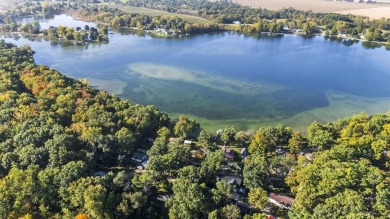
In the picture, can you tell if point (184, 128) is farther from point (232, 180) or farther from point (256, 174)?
point (256, 174)

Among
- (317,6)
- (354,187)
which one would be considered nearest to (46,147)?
(354,187)

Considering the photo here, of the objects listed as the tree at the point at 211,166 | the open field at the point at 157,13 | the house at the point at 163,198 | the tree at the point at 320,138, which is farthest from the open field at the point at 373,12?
the house at the point at 163,198

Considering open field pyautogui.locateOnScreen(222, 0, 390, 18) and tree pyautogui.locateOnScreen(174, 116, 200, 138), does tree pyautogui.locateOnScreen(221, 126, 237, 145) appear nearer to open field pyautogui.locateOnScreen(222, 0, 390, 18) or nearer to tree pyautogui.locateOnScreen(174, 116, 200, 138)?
tree pyautogui.locateOnScreen(174, 116, 200, 138)

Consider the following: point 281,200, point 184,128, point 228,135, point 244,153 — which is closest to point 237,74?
point 228,135

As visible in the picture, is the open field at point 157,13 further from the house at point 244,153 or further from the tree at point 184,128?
the house at point 244,153

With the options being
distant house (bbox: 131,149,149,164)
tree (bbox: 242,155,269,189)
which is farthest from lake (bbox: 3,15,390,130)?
tree (bbox: 242,155,269,189)

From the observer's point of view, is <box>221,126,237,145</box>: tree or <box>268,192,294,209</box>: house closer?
<box>268,192,294,209</box>: house
